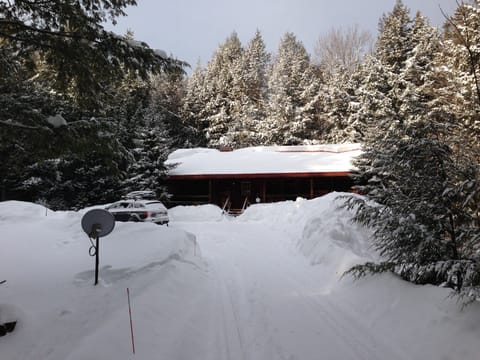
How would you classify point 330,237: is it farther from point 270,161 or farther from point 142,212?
point 270,161

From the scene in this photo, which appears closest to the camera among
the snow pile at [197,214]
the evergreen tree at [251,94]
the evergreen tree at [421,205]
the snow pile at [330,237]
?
the evergreen tree at [421,205]

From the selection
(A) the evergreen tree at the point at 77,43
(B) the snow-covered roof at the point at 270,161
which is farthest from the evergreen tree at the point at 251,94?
(A) the evergreen tree at the point at 77,43

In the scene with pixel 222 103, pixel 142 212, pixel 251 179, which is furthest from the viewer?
pixel 222 103

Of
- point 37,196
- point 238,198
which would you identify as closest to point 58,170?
point 37,196

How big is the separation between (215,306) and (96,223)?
8.58 feet

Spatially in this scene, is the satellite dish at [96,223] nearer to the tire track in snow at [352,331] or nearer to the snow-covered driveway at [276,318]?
the snow-covered driveway at [276,318]

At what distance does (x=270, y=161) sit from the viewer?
2397cm

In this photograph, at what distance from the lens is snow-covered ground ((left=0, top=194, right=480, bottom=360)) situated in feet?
11.9

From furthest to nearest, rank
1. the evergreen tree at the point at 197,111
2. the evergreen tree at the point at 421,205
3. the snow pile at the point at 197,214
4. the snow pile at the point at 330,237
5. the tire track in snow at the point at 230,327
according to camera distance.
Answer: the evergreen tree at the point at 197,111
the snow pile at the point at 197,214
the snow pile at the point at 330,237
the evergreen tree at the point at 421,205
the tire track in snow at the point at 230,327

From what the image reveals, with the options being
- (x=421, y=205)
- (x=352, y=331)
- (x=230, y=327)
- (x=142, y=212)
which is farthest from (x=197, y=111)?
(x=352, y=331)

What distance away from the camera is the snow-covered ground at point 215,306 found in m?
3.63

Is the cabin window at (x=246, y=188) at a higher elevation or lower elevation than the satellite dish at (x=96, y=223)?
lower

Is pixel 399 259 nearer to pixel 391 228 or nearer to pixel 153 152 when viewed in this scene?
pixel 391 228

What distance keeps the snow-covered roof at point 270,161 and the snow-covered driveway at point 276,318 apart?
13408 millimetres
